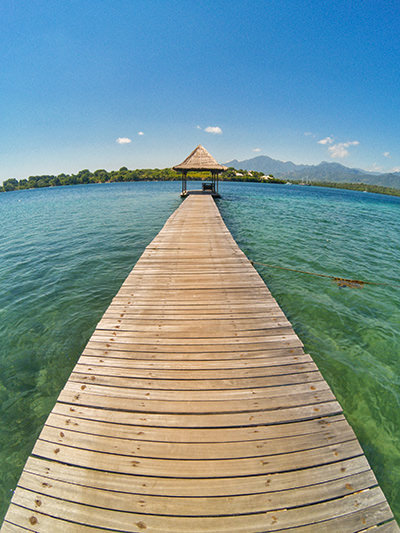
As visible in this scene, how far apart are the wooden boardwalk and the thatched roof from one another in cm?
2103

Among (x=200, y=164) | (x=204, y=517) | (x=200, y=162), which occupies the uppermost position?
(x=200, y=162)

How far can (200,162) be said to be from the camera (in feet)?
73.7

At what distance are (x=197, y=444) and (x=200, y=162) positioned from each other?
2418 cm

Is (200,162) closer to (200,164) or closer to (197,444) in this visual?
(200,164)

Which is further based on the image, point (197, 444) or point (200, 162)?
point (200, 162)

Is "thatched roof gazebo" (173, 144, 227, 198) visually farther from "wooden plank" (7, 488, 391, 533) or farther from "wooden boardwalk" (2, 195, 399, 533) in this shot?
"wooden plank" (7, 488, 391, 533)

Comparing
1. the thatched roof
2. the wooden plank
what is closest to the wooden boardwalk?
the wooden plank

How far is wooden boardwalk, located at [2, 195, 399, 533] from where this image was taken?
1730 millimetres

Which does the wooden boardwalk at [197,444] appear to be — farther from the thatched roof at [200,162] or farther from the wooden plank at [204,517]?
the thatched roof at [200,162]

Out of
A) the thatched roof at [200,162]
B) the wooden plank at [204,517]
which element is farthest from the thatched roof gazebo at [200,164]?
the wooden plank at [204,517]

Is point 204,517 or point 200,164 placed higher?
point 200,164

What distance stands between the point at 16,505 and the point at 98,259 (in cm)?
933

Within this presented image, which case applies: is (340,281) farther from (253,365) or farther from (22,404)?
(22,404)

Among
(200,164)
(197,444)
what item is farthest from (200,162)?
(197,444)
